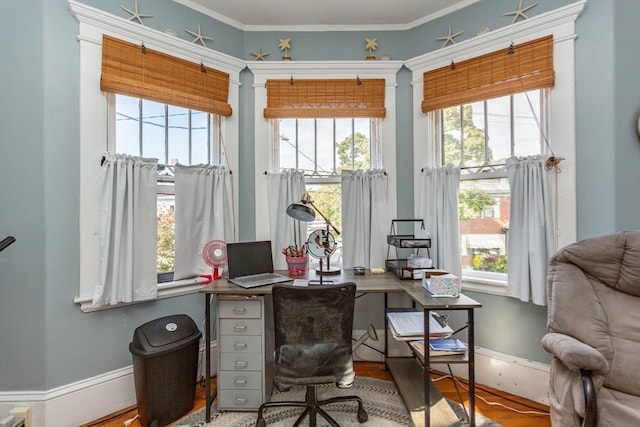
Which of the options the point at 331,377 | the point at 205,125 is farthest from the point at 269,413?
the point at 205,125

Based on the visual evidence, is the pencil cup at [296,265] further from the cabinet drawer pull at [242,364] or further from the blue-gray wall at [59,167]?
A: the blue-gray wall at [59,167]

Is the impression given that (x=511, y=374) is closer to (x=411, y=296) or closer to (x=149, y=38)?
(x=411, y=296)

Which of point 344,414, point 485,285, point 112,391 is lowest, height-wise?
point 344,414

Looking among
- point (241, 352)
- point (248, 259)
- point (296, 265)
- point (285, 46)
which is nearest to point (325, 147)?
point (285, 46)

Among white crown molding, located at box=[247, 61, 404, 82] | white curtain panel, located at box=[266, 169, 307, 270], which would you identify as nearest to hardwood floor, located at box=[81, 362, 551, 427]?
white curtain panel, located at box=[266, 169, 307, 270]

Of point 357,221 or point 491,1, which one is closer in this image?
point 491,1

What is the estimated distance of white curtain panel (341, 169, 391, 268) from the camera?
2582 millimetres

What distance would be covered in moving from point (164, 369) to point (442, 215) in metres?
2.23

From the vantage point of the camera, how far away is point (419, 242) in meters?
2.31

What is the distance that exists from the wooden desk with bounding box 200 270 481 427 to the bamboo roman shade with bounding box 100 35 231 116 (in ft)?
4.66

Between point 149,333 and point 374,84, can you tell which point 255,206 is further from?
point 374,84

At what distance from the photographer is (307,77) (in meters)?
2.63

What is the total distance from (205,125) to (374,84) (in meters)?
1.50

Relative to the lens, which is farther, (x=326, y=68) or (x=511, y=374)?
(x=326, y=68)
